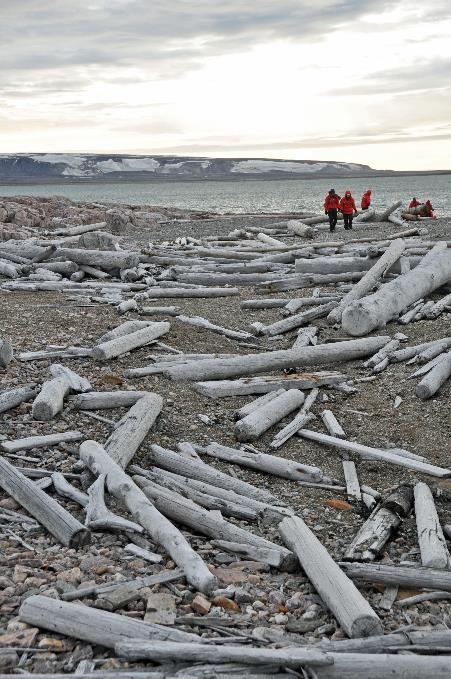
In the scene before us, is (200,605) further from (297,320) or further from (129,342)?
(297,320)

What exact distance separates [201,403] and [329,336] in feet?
11.4

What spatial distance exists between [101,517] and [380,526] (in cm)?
223

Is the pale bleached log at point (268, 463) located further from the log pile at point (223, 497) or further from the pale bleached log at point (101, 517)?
the pale bleached log at point (101, 517)

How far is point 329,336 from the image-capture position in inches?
463

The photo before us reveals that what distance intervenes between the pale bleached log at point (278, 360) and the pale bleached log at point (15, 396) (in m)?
1.84

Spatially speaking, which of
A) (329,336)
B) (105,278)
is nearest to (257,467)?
(329,336)

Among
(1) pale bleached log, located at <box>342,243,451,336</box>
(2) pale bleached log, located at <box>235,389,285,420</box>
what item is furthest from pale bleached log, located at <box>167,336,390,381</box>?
(2) pale bleached log, located at <box>235,389,285,420</box>

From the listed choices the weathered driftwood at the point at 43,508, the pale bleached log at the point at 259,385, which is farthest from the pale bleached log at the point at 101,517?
the pale bleached log at the point at 259,385

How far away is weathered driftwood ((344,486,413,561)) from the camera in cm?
563

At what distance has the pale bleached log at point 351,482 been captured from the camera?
6.76 metres

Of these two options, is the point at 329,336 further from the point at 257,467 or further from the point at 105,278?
the point at 105,278

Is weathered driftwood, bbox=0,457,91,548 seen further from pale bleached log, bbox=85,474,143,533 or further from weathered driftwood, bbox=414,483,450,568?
weathered driftwood, bbox=414,483,450,568

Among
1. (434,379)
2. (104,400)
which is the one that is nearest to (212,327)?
(104,400)

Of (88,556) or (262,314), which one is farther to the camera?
(262,314)
